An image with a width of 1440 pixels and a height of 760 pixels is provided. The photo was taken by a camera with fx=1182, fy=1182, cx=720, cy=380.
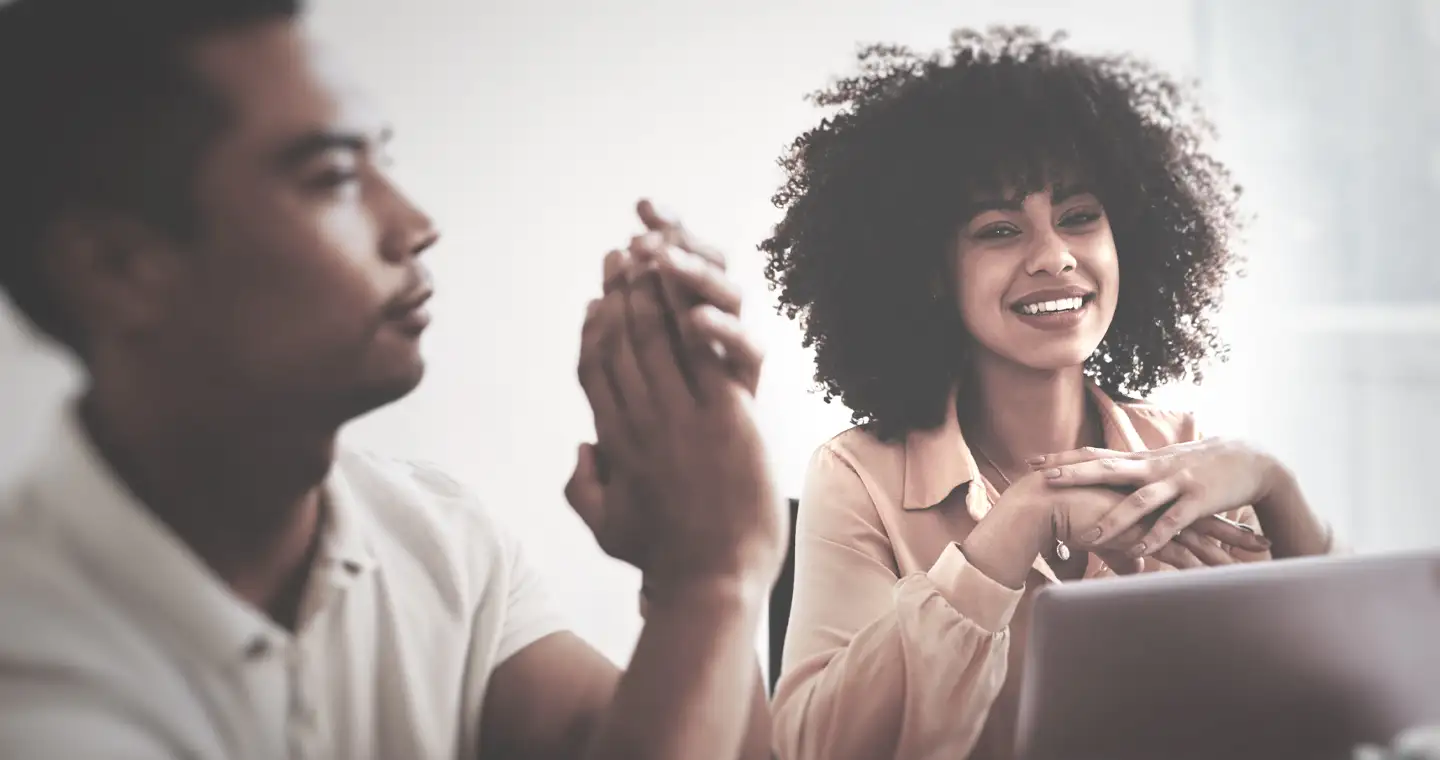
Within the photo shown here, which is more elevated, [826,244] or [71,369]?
[826,244]

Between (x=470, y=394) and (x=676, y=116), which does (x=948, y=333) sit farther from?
(x=470, y=394)

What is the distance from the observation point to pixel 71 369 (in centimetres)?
98

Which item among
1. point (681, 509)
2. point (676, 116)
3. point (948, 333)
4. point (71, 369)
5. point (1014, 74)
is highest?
point (1014, 74)

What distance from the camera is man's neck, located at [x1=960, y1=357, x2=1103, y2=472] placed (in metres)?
1.49

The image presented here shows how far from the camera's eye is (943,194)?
1.46 m

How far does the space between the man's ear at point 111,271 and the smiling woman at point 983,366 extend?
65cm

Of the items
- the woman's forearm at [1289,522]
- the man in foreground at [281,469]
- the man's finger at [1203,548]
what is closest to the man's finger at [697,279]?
the man in foreground at [281,469]

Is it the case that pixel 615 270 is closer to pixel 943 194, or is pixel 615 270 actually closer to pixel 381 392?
pixel 381 392

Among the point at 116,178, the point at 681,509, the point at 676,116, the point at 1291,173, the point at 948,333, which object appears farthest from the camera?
the point at 1291,173

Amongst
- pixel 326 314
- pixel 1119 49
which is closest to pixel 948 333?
pixel 1119 49

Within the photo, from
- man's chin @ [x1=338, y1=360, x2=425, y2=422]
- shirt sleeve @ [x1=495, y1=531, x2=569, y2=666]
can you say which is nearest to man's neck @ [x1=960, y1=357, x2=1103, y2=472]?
shirt sleeve @ [x1=495, y1=531, x2=569, y2=666]

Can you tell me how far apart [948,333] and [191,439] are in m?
0.88

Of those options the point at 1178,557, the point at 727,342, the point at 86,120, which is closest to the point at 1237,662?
the point at 1178,557

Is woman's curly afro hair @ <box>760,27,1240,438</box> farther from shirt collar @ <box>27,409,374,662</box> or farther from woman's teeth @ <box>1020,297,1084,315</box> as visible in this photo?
shirt collar @ <box>27,409,374,662</box>
